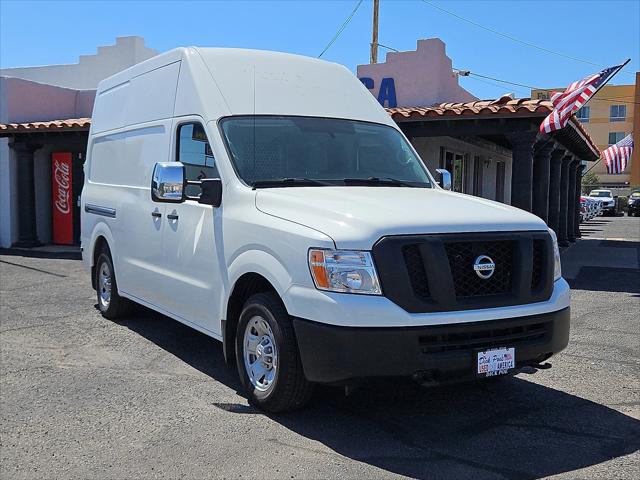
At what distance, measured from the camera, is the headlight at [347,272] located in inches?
150

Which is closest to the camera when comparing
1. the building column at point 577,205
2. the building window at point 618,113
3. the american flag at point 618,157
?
the american flag at point 618,157

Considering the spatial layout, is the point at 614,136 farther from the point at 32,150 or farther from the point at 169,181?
the point at 169,181

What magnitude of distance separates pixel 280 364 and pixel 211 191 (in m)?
1.44

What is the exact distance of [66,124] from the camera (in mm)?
15031

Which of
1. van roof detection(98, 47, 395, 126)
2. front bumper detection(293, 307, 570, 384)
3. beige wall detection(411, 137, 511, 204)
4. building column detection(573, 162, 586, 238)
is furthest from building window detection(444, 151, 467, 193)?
front bumper detection(293, 307, 570, 384)

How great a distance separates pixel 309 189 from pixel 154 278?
2057 millimetres

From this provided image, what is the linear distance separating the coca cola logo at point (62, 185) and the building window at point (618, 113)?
5744 cm

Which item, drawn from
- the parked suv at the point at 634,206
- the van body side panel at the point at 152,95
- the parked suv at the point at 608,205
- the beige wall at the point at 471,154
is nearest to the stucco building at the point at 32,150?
the beige wall at the point at 471,154

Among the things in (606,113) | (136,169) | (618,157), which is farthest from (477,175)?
(606,113)

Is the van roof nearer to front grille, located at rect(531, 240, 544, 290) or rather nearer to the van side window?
the van side window

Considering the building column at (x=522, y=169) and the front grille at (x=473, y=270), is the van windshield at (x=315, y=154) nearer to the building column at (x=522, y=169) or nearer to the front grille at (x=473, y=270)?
the front grille at (x=473, y=270)

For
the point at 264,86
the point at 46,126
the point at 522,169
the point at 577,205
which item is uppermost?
the point at 46,126

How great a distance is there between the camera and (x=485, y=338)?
158 inches

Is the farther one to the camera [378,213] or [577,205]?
[577,205]
